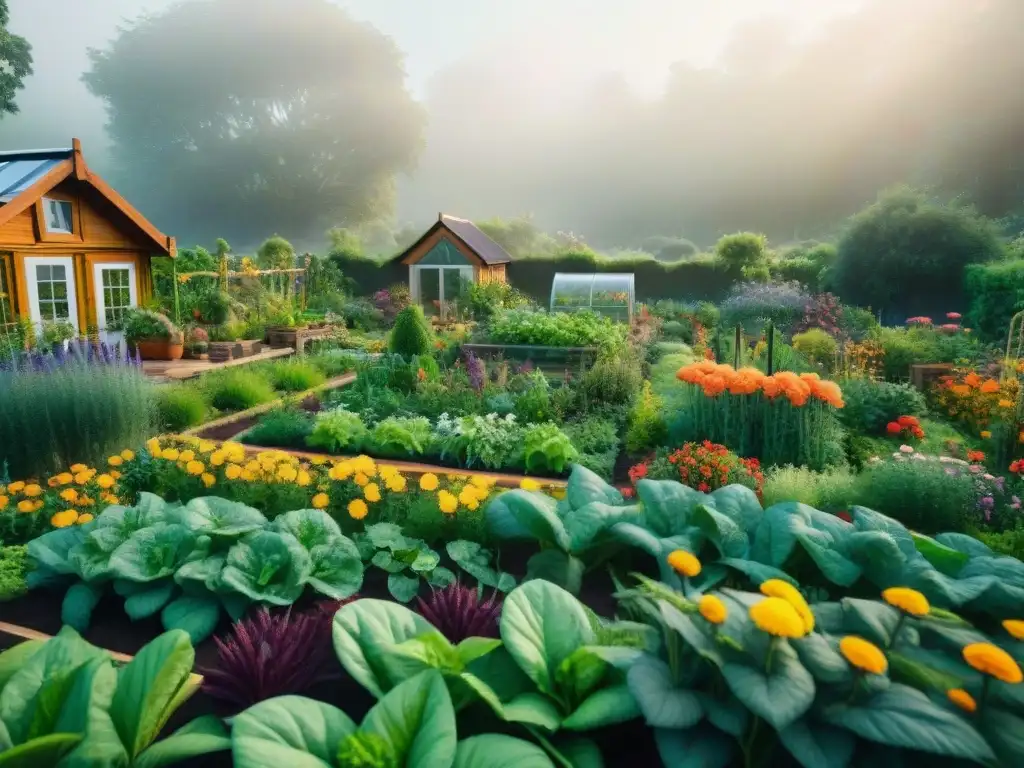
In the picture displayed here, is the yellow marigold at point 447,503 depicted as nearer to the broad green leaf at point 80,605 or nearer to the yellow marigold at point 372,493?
the yellow marigold at point 372,493

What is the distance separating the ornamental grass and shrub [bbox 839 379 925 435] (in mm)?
1148

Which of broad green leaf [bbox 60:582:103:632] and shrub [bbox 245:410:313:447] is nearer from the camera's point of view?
broad green leaf [bbox 60:582:103:632]

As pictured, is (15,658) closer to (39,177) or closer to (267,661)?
(267,661)

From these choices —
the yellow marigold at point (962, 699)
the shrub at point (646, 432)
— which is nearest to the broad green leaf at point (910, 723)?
the yellow marigold at point (962, 699)

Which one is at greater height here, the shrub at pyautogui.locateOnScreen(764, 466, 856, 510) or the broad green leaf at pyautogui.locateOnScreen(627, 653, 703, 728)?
the broad green leaf at pyautogui.locateOnScreen(627, 653, 703, 728)

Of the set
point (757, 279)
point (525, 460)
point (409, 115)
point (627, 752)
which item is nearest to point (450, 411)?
point (525, 460)

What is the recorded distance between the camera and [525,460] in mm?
5062

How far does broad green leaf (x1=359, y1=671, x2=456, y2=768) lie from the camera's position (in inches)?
64.8

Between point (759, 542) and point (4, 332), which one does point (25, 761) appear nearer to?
point (759, 542)

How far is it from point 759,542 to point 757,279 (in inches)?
616

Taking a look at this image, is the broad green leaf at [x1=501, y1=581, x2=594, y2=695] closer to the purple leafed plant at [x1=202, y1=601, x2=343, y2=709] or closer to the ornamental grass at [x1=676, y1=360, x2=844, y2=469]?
the purple leafed plant at [x1=202, y1=601, x2=343, y2=709]

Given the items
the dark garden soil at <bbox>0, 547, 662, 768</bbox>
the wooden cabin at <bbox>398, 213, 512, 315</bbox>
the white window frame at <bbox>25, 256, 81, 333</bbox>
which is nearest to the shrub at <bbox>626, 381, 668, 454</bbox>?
the dark garden soil at <bbox>0, 547, 662, 768</bbox>

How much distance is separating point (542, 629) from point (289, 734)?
75 cm

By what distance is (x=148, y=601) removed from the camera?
2596 millimetres
